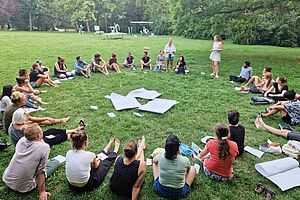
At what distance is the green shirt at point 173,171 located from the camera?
3.28 metres

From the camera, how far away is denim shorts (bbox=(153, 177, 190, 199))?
132 inches

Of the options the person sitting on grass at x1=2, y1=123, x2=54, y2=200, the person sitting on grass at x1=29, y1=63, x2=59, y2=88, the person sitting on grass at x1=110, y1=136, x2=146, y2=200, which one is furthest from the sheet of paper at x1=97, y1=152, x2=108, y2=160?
the person sitting on grass at x1=29, y1=63, x2=59, y2=88

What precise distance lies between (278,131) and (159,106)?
105 inches

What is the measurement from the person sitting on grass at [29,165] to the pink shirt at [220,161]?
2.20 metres

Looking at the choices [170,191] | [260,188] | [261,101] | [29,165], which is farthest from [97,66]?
[260,188]

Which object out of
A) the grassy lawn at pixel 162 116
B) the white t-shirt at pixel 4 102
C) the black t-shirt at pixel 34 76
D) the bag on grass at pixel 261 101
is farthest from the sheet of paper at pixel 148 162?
the black t-shirt at pixel 34 76

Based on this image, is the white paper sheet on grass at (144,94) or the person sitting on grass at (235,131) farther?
the white paper sheet on grass at (144,94)

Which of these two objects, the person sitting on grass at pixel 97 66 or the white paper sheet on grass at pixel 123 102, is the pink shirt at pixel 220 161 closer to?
the white paper sheet on grass at pixel 123 102

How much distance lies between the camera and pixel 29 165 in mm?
3301

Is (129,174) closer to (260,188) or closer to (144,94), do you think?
(260,188)

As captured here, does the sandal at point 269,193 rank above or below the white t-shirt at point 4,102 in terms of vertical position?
below

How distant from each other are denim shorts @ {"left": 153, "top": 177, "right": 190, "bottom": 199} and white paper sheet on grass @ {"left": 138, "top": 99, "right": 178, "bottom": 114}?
2875mm

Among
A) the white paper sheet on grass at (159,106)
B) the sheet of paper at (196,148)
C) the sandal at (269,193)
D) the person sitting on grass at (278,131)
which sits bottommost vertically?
the sandal at (269,193)

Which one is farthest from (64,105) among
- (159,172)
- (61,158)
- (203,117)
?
(159,172)
